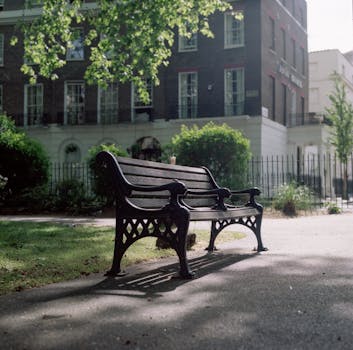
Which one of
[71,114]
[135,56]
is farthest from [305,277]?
[71,114]

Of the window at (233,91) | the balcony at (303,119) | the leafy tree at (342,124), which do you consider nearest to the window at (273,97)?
the window at (233,91)

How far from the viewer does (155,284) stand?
416 centimetres

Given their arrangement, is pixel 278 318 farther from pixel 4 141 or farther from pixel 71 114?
pixel 71 114

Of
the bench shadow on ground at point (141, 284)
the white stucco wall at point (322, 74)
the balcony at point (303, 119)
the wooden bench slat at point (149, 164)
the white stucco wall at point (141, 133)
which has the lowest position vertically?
the bench shadow on ground at point (141, 284)

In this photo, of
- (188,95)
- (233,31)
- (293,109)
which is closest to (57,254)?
(188,95)

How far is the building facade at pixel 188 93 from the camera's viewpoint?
27656mm

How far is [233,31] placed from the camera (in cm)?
2844

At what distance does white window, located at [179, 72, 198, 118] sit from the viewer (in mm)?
28844

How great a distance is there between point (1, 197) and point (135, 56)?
275 inches

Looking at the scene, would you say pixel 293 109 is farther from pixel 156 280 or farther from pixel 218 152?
pixel 156 280

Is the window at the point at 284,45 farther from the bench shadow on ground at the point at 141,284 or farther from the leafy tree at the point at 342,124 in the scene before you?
the bench shadow on ground at the point at 141,284

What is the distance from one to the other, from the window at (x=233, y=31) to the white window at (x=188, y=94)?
265 cm

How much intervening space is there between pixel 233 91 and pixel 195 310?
84.0 feet

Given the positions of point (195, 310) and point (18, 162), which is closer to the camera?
point (195, 310)
